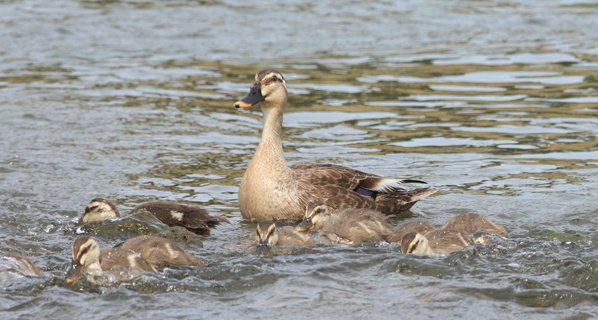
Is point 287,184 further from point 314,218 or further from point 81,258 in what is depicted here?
point 81,258

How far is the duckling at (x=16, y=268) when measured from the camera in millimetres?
7523

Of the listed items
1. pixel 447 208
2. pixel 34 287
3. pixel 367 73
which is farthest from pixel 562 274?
pixel 367 73

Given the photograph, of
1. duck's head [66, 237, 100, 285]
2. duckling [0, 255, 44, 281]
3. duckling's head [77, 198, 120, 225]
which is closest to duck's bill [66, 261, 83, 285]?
duck's head [66, 237, 100, 285]

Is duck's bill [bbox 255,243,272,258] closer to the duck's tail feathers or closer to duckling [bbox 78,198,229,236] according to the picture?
duckling [bbox 78,198,229,236]

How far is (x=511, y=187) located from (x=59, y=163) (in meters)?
4.47

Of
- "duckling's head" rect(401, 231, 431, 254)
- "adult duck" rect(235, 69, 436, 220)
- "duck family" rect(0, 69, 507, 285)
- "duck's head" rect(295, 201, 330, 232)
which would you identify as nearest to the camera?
"duck family" rect(0, 69, 507, 285)

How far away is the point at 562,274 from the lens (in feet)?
25.2

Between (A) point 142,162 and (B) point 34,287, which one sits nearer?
(B) point 34,287

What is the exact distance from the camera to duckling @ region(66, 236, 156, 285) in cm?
746

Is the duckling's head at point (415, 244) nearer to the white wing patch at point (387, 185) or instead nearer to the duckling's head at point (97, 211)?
the white wing patch at point (387, 185)

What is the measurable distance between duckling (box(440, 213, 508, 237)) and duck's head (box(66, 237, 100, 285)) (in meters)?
2.66

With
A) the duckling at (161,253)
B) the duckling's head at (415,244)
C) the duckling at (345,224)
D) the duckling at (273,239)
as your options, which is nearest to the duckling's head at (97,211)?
the duckling at (161,253)

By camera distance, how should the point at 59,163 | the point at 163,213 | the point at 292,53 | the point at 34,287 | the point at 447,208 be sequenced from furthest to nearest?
1. the point at 292,53
2. the point at 59,163
3. the point at 447,208
4. the point at 163,213
5. the point at 34,287

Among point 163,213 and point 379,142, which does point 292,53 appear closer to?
point 379,142
